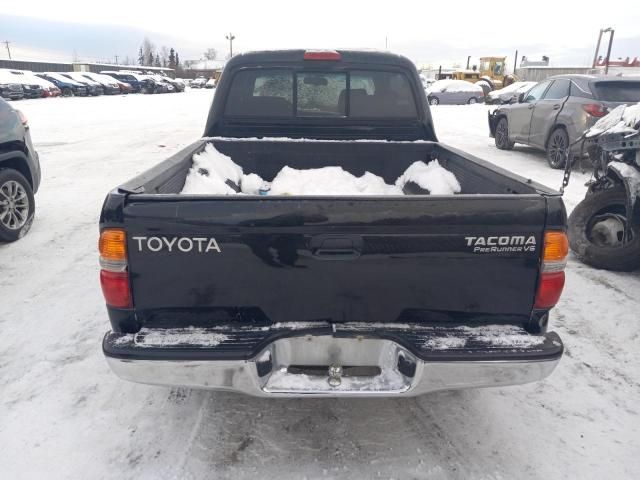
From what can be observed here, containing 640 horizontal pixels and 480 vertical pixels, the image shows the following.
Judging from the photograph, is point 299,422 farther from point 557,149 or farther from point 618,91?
point 618,91

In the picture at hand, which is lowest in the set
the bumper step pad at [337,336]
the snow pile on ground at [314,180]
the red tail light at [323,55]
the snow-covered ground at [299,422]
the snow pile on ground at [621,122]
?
the snow-covered ground at [299,422]

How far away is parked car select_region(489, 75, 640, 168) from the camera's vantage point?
28.8ft

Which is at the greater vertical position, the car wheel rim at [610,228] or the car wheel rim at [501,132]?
the car wheel rim at [501,132]

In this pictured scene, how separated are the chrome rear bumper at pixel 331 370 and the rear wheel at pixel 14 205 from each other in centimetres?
409

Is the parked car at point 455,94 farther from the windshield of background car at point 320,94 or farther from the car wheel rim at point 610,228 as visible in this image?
the windshield of background car at point 320,94

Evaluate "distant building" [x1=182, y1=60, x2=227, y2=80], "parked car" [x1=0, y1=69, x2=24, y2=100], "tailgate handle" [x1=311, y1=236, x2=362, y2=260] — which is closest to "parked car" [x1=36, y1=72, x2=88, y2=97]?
"parked car" [x1=0, y1=69, x2=24, y2=100]

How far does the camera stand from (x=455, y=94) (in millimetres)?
30922

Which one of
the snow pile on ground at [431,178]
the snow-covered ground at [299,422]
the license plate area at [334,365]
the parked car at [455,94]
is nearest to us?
the license plate area at [334,365]

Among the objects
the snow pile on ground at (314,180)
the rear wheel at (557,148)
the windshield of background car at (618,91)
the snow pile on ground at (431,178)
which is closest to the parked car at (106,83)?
the rear wheel at (557,148)

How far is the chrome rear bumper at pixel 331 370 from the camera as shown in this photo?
2119 millimetres

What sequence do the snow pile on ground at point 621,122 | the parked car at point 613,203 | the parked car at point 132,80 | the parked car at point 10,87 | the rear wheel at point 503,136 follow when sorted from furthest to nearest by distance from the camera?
the parked car at point 132,80 → the parked car at point 10,87 → the rear wheel at point 503,136 → the snow pile on ground at point 621,122 → the parked car at point 613,203

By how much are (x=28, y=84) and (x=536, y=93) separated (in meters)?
30.2

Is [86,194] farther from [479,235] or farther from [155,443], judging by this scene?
[479,235]

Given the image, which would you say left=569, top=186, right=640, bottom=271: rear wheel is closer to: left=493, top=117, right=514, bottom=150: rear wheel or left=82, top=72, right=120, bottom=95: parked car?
left=493, top=117, right=514, bottom=150: rear wheel
